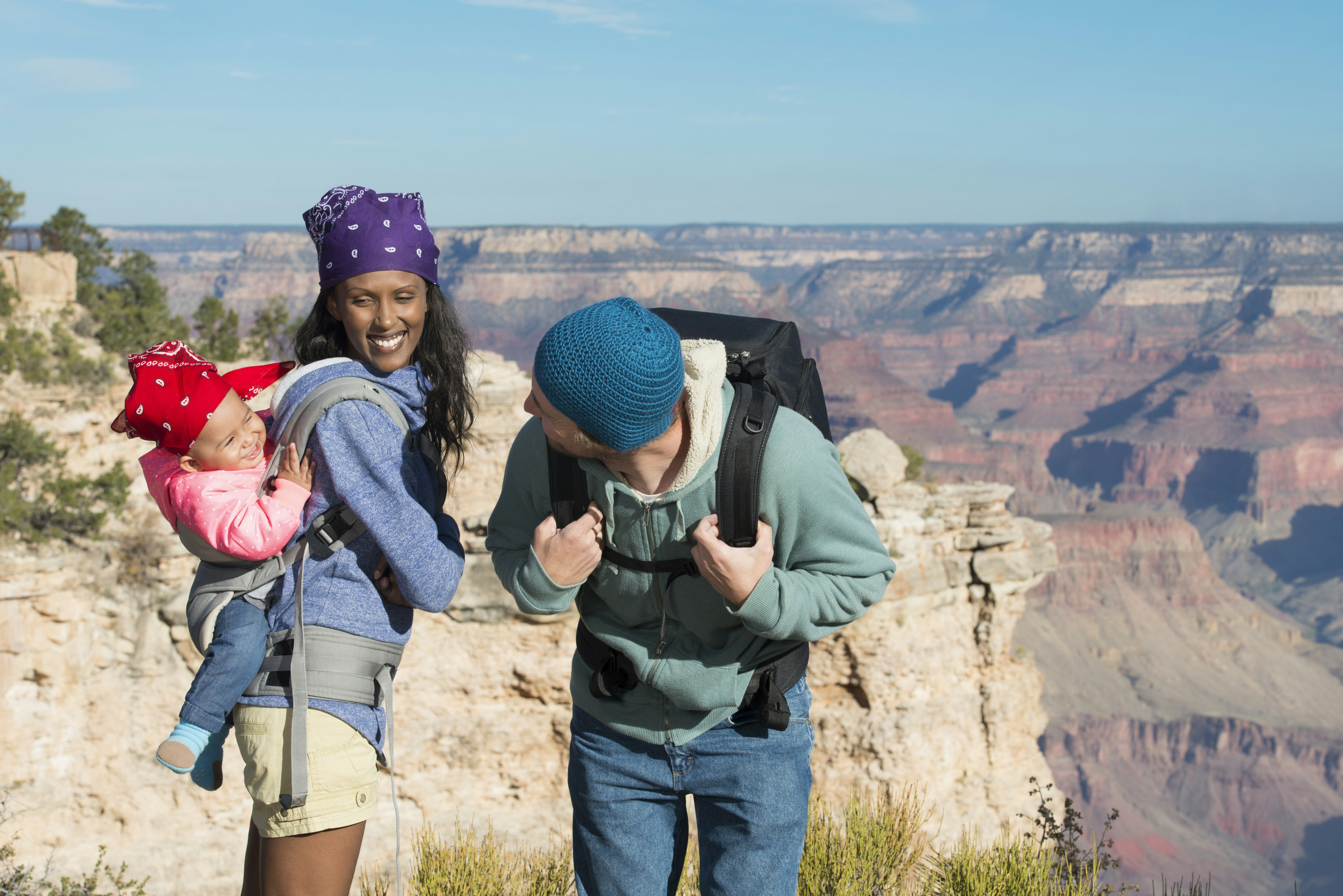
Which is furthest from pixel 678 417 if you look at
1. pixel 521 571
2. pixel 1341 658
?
pixel 1341 658

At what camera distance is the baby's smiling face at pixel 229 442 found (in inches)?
75.1

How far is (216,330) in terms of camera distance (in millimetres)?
14828

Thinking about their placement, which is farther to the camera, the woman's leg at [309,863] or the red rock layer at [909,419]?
the red rock layer at [909,419]

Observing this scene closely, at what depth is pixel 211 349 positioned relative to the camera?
45.8 feet

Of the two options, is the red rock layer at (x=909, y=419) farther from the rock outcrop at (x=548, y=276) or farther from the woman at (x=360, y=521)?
the woman at (x=360, y=521)

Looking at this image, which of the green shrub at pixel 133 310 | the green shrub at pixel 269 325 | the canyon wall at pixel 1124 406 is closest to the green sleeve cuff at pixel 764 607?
the green shrub at pixel 133 310

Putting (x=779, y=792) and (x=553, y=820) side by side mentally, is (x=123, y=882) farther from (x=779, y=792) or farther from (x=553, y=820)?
(x=779, y=792)

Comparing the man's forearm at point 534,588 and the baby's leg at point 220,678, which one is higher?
the man's forearm at point 534,588

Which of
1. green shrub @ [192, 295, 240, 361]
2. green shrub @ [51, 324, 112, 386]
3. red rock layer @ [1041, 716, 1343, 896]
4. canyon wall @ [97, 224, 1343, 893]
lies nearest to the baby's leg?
green shrub @ [51, 324, 112, 386]

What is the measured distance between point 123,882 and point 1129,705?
74.8 m

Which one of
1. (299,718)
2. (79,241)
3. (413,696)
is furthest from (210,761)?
(79,241)

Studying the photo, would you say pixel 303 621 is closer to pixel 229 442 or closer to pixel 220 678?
pixel 220 678

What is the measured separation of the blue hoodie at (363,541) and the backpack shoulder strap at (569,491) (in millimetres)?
274

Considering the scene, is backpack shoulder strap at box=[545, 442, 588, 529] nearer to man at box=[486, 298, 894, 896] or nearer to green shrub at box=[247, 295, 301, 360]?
man at box=[486, 298, 894, 896]
